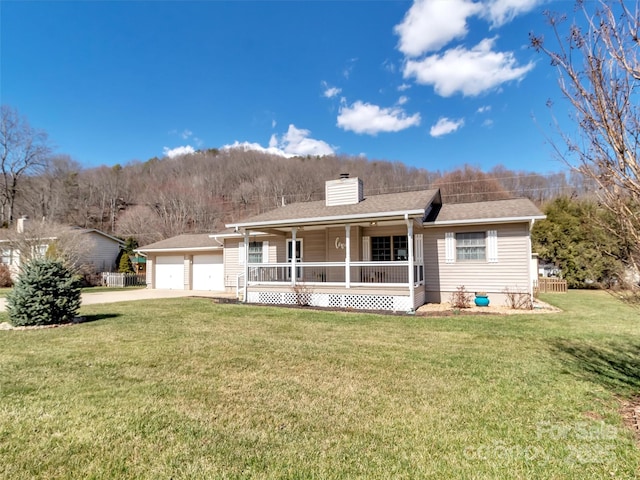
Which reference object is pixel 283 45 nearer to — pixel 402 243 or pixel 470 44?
pixel 470 44

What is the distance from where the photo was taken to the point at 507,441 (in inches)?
113

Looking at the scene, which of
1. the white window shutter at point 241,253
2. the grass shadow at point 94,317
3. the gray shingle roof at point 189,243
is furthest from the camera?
the gray shingle roof at point 189,243

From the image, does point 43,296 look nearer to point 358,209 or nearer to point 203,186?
point 358,209

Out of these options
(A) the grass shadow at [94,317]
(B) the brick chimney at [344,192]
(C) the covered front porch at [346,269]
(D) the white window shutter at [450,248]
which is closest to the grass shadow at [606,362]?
(C) the covered front porch at [346,269]

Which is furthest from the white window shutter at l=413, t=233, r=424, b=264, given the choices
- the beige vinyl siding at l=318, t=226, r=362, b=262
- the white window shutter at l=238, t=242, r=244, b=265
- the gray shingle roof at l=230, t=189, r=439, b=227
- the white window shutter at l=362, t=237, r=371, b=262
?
the white window shutter at l=238, t=242, r=244, b=265

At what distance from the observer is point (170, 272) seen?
20812mm

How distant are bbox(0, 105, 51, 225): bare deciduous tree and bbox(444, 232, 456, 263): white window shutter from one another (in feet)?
140

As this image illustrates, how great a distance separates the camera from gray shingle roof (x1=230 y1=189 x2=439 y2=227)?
11.3 metres

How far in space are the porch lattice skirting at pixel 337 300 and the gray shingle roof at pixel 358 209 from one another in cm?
286

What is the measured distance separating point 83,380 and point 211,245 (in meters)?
15.0

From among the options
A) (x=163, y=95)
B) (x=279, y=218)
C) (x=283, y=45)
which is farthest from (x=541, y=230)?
(x=163, y=95)

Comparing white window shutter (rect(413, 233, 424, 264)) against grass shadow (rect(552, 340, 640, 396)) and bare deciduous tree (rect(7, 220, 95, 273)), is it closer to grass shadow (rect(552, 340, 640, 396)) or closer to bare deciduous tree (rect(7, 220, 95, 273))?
grass shadow (rect(552, 340, 640, 396))

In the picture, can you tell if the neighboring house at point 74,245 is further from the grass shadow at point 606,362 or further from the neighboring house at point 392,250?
the grass shadow at point 606,362

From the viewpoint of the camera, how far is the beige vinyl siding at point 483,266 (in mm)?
11289
